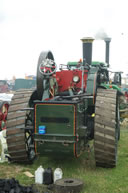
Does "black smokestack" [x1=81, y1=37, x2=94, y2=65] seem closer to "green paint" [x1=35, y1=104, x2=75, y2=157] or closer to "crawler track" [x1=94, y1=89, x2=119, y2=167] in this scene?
"crawler track" [x1=94, y1=89, x2=119, y2=167]

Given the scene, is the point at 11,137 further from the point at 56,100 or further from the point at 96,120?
the point at 96,120

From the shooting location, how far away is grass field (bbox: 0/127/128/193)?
18.2 feet

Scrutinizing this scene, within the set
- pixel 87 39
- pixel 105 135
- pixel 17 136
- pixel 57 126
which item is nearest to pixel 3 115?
pixel 87 39

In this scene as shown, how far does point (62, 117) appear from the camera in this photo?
6.02m

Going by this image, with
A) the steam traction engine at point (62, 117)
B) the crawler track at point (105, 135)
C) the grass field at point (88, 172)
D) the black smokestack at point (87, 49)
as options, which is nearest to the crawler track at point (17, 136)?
the steam traction engine at point (62, 117)

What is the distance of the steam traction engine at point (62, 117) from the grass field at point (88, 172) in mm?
204

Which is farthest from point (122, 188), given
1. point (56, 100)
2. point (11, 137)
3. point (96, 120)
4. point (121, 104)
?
point (121, 104)

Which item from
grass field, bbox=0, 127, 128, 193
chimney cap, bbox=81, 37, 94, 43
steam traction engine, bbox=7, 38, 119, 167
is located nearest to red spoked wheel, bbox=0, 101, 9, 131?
steam traction engine, bbox=7, 38, 119, 167

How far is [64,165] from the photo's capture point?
22.7 feet

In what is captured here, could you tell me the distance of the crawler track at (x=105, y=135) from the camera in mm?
6324

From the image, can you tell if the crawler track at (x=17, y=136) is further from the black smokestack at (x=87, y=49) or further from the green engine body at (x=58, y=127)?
the black smokestack at (x=87, y=49)

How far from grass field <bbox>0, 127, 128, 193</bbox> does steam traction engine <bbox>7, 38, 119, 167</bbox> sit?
0.67 ft

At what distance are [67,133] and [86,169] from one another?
105 cm

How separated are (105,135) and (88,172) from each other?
776 millimetres
